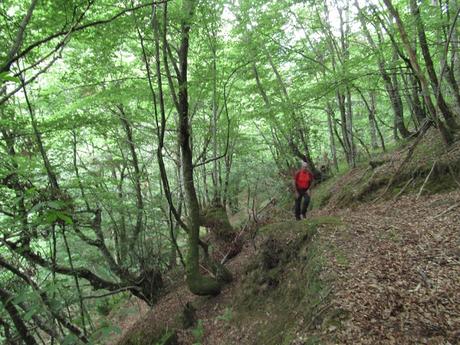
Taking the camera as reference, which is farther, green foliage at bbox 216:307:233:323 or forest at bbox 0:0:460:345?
green foliage at bbox 216:307:233:323

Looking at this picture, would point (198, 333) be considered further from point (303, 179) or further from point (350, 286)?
point (303, 179)

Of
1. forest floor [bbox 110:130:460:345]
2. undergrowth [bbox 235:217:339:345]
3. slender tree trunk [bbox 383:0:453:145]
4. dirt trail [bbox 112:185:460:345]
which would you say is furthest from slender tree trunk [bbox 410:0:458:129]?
undergrowth [bbox 235:217:339:345]

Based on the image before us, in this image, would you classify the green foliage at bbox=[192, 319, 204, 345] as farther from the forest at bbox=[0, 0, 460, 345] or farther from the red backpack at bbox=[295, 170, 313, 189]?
the red backpack at bbox=[295, 170, 313, 189]

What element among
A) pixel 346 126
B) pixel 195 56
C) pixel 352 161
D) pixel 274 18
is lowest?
pixel 352 161

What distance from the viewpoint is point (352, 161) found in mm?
12914

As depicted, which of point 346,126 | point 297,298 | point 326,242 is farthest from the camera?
point 346,126

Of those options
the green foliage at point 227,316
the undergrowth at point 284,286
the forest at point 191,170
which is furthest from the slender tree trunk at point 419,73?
the green foliage at point 227,316

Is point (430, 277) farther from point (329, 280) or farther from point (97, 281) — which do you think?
point (97, 281)

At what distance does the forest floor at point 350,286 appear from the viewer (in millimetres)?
3419

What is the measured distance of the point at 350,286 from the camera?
4066mm

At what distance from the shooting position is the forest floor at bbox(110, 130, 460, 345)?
3.42 meters

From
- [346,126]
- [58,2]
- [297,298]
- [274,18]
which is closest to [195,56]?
[274,18]

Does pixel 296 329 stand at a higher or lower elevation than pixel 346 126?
lower

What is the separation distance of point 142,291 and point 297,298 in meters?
6.49
